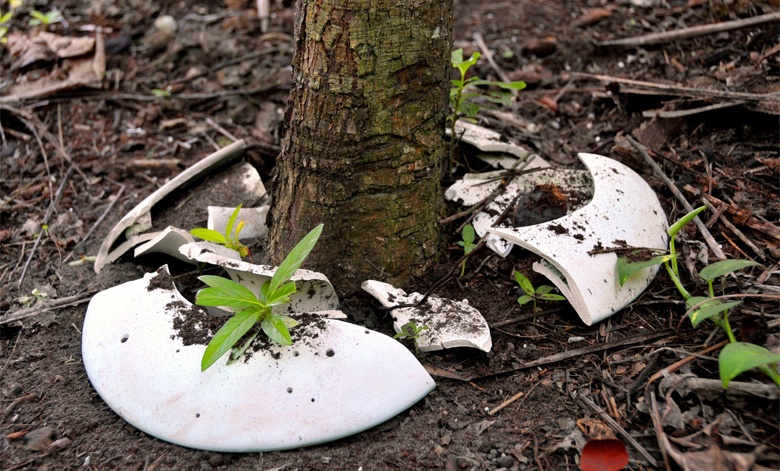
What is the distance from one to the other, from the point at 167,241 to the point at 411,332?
0.94m

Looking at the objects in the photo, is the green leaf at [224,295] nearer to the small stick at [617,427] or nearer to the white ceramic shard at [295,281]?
the white ceramic shard at [295,281]

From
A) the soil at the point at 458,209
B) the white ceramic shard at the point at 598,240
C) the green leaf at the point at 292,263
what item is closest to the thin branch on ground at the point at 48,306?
the soil at the point at 458,209

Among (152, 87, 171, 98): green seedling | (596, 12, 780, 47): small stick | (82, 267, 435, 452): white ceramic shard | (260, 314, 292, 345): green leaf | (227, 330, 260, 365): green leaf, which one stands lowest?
(82, 267, 435, 452): white ceramic shard

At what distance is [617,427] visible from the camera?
1.51 meters

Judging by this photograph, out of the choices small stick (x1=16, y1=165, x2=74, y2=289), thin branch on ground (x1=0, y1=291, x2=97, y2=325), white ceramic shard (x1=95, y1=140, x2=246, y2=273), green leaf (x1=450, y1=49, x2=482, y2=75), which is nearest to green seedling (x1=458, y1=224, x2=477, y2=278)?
green leaf (x1=450, y1=49, x2=482, y2=75)

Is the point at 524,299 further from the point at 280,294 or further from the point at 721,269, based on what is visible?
the point at 280,294

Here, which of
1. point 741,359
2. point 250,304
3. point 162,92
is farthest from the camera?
point 162,92

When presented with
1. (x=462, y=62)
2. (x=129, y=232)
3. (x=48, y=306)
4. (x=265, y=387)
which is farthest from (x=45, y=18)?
(x=265, y=387)

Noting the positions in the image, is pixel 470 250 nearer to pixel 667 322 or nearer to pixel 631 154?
pixel 667 322

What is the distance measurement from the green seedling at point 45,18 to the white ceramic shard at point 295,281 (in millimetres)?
2777

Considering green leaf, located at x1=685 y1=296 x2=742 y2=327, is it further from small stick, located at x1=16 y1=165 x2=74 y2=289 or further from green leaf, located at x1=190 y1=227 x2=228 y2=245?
small stick, located at x1=16 y1=165 x2=74 y2=289

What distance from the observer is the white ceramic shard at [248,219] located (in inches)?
87.4

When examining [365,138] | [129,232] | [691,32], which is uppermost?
[691,32]

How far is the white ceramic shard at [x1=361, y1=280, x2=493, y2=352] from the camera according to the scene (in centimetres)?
174
